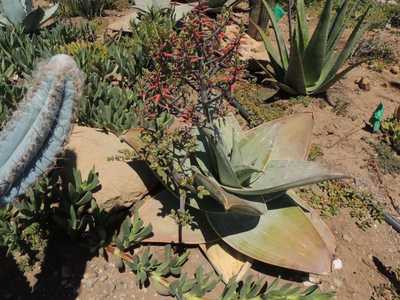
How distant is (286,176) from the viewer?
2.26 m

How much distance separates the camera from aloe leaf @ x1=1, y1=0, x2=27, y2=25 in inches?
149

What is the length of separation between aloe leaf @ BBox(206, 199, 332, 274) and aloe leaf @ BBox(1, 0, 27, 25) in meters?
2.81

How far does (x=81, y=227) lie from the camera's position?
7.32 feet

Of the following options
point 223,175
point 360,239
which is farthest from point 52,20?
point 360,239

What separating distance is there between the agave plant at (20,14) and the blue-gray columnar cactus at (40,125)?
2.81 metres

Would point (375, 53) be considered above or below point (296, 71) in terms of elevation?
below

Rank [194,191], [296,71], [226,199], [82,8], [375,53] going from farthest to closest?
[82,8] < [375,53] < [296,71] < [194,191] < [226,199]

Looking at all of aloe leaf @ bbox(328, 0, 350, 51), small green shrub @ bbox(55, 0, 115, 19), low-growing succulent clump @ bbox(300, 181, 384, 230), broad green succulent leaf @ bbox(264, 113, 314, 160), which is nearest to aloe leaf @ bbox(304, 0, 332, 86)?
aloe leaf @ bbox(328, 0, 350, 51)

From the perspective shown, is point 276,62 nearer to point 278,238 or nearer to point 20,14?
point 278,238

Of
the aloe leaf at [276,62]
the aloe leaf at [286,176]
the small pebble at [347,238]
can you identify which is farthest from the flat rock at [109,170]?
the aloe leaf at [276,62]

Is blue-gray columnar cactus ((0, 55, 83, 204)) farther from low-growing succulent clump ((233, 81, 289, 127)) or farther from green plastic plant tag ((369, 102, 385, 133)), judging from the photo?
green plastic plant tag ((369, 102, 385, 133))

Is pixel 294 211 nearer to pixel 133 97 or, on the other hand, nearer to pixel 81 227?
pixel 81 227

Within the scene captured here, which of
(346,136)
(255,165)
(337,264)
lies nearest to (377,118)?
(346,136)

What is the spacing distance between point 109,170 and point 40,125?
1.09 meters
